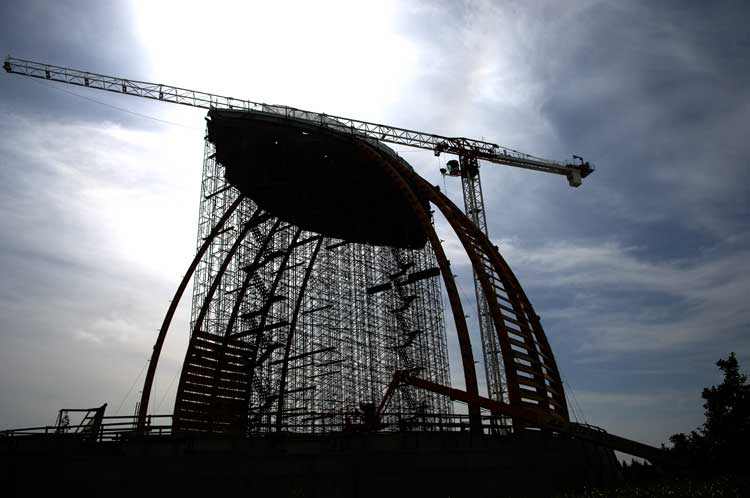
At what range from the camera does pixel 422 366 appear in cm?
4838

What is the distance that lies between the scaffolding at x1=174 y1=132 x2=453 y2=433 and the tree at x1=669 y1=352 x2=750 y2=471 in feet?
57.8

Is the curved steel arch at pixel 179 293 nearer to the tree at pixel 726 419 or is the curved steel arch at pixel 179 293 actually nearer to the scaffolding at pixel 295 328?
the scaffolding at pixel 295 328

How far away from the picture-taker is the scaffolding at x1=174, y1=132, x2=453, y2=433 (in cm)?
4638

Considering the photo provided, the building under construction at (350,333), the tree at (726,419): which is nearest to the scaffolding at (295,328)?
the building under construction at (350,333)

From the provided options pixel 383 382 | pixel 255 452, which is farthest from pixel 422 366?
pixel 255 452

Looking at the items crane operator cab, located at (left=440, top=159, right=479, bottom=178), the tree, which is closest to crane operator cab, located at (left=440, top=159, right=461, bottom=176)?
crane operator cab, located at (left=440, top=159, right=479, bottom=178)

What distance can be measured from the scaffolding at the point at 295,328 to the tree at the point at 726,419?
1763cm

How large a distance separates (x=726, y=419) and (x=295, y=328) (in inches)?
1315

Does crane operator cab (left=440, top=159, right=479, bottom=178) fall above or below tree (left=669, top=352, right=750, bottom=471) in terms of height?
above

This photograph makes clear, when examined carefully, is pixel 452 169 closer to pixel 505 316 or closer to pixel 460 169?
pixel 460 169

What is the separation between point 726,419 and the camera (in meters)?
38.4

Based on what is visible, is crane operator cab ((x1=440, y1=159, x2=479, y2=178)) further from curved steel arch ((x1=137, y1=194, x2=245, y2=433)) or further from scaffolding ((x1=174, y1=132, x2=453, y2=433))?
curved steel arch ((x1=137, y1=194, x2=245, y2=433))

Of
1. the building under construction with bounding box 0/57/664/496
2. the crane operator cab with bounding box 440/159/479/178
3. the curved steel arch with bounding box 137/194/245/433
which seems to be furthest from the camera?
the crane operator cab with bounding box 440/159/479/178

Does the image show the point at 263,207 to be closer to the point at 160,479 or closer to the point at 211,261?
the point at 211,261
